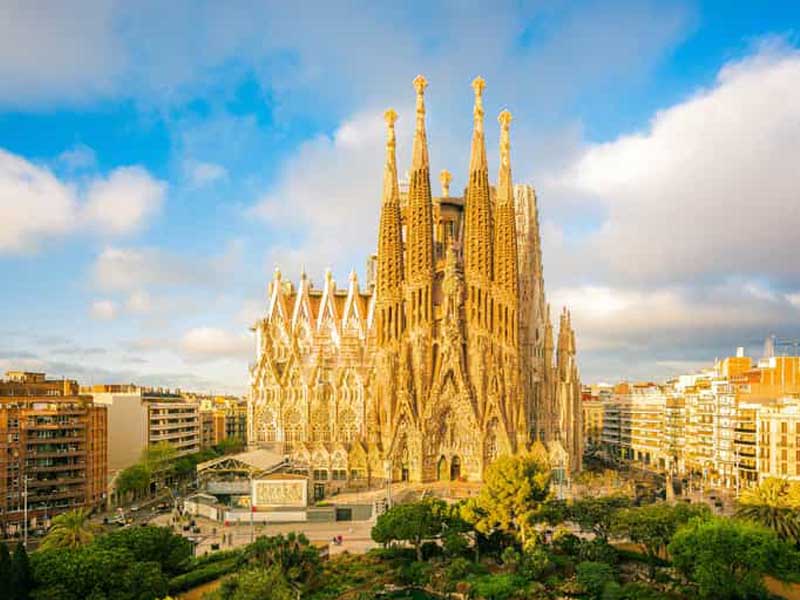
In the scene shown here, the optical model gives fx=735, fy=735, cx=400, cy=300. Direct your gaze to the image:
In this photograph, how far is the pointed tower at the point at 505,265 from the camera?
209ft

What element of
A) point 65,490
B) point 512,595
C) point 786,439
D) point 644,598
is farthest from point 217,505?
point 786,439

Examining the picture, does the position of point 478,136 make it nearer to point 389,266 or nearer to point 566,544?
point 389,266

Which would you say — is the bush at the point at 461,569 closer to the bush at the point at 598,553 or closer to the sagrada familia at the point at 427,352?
the bush at the point at 598,553

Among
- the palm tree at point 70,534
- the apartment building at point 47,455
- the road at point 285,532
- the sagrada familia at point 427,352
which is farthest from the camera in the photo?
the sagrada familia at point 427,352

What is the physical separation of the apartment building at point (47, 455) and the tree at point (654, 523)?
33574mm

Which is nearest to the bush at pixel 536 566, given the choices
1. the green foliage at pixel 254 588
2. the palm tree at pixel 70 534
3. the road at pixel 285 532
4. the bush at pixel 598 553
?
the bush at pixel 598 553

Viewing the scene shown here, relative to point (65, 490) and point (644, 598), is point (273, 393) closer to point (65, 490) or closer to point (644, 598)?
point (65, 490)

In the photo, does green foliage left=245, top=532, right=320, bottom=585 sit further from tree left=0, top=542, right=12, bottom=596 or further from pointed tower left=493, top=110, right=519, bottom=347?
pointed tower left=493, top=110, right=519, bottom=347

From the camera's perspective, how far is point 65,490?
49500 millimetres

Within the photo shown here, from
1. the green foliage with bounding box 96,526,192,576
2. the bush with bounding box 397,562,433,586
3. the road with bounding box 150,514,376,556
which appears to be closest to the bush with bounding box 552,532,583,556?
the bush with bounding box 397,562,433,586

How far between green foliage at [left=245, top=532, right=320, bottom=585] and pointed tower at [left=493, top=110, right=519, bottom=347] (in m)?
36.8

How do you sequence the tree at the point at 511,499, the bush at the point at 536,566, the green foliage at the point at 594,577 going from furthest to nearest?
the tree at the point at 511,499 → the bush at the point at 536,566 → the green foliage at the point at 594,577

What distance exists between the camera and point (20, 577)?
924 inches

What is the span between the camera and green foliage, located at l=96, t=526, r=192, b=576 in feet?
91.4
